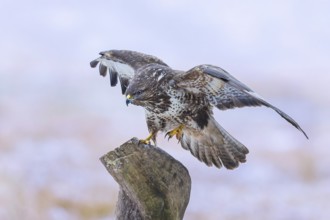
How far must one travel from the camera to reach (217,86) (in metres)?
5.06

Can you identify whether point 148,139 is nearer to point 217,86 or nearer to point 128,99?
point 128,99

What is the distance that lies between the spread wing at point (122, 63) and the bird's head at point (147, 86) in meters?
0.40

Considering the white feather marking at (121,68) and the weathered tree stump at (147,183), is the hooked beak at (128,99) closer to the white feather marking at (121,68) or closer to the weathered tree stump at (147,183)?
the white feather marking at (121,68)

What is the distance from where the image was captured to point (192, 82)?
513 cm

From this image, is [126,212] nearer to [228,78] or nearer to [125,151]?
[125,151]

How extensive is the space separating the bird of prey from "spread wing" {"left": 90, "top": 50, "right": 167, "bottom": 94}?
0.38 feet

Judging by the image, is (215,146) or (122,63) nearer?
(215,146)

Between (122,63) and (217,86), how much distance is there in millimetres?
1252

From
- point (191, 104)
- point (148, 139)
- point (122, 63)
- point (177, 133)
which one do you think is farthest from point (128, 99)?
point (122, 63)

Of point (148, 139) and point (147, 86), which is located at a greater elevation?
point (147, 86)

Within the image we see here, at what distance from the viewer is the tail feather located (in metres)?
5.39

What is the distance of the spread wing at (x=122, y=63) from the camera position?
5.89m

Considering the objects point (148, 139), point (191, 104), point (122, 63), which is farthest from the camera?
point (122, 63)

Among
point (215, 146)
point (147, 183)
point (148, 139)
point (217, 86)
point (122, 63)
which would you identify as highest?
point (122, 63)
